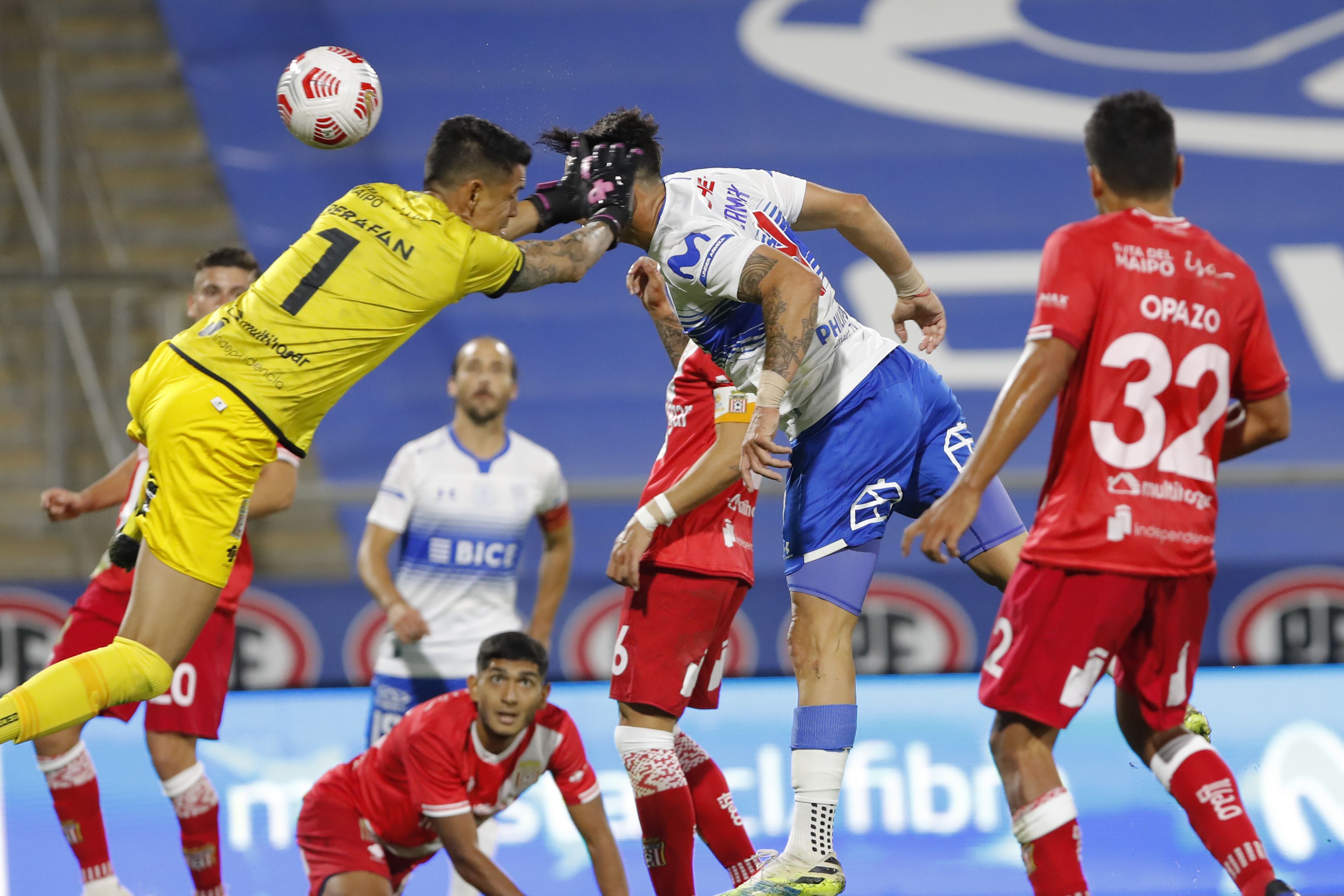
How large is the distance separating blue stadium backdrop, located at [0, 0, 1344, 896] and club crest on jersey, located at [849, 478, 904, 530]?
2.85 meters

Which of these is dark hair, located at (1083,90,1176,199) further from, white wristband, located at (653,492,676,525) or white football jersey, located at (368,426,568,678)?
white football jersey, located at (368,426,568,678)

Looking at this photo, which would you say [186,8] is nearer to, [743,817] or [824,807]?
[743,817]

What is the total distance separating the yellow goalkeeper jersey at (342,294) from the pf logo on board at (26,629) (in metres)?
4.18

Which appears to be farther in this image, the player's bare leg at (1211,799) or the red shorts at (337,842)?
the red shorts at (337,842)

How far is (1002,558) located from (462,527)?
3194 mm

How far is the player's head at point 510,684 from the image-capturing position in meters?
5.22

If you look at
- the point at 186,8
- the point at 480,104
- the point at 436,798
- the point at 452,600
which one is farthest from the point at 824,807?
the point at 186,8

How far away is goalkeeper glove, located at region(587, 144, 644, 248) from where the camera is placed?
4.29m

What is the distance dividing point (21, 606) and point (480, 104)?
476cm

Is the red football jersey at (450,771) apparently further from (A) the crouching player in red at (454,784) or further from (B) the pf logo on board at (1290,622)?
(B) the pf logo on board at (1290,622)

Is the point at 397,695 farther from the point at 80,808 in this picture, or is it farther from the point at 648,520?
the point at 648,520

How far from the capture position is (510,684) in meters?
5.23

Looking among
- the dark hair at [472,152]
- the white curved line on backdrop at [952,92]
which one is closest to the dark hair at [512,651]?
the dark hair at [472,152]

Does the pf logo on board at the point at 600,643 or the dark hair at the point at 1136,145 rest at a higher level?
the dark hair at the point at 1136,145
